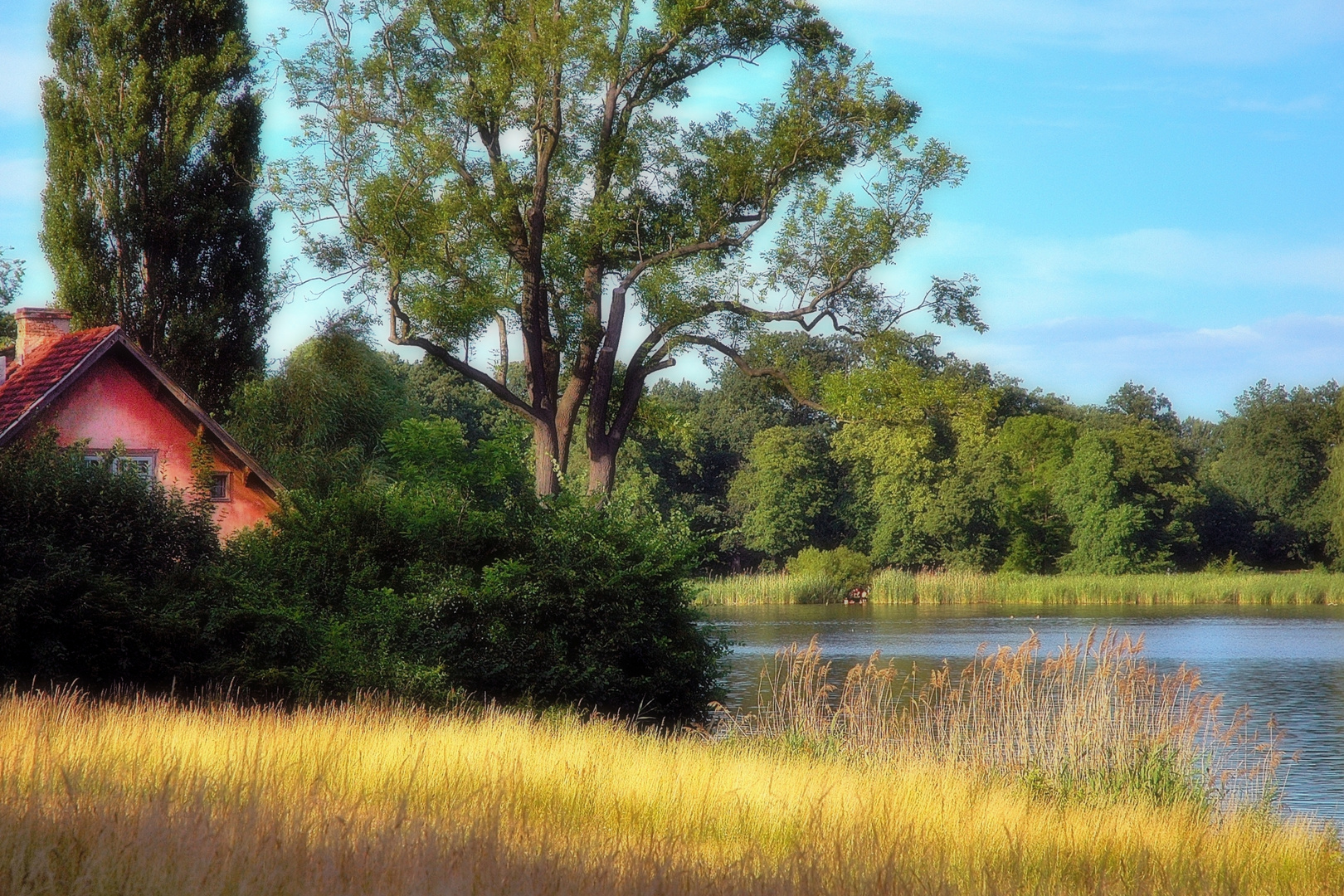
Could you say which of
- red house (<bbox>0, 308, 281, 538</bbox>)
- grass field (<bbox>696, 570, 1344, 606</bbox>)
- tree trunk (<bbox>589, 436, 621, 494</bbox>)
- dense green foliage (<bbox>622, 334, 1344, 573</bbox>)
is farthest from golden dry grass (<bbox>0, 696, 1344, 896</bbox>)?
dense green foliage (<bbox>622, 334, 1344, 573</bbox>)

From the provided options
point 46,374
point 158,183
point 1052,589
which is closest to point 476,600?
point 46,374

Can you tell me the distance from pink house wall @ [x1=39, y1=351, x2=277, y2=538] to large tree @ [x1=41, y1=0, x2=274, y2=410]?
3990 millimetres

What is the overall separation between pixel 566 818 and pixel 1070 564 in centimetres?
6688

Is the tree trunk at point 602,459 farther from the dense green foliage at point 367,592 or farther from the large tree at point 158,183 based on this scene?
the large tree at point 158,183

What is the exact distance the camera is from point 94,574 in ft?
47.5

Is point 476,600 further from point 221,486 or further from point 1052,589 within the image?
point 1052,589

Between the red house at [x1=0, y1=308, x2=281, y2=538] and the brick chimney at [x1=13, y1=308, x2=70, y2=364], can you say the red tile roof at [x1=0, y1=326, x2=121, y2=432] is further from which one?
the brick chimney at [x1=13, y1=308, x2=70, y2=364]

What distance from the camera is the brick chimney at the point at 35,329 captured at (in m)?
25.0

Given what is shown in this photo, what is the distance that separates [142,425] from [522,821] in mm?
18855

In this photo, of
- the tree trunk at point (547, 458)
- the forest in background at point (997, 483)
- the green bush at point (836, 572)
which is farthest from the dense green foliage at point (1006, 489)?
the tree trunk at point (547, 458)

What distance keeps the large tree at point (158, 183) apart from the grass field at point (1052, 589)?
2885cm

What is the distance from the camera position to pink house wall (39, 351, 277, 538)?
2312 cm

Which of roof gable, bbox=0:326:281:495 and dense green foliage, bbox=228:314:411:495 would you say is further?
dense green foliage, bbox=228:314:411:495

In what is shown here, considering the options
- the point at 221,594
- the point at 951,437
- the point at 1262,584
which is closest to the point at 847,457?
the point at 951,437
